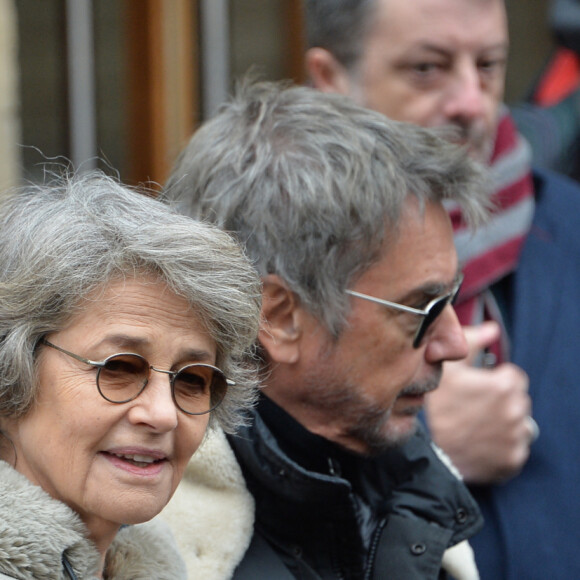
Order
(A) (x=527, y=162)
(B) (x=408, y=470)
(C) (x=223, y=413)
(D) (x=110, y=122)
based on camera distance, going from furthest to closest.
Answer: (D) (x=110, y=122) → (A) (x=527, y=162) → (B) (x=408, y=470) → (C) (x=223, y=413)

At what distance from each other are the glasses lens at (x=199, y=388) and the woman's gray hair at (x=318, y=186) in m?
0.52

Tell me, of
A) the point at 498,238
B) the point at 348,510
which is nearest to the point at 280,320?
the point at 348,510

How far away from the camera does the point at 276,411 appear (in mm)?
2406

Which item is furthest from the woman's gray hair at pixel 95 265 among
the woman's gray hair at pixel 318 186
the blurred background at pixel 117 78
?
the blurred background at pixel 117 78

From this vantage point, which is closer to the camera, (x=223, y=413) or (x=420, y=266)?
(x=223, y=413)

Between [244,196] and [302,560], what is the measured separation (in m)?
0.79

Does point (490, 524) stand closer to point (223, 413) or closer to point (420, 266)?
point (420, 266)

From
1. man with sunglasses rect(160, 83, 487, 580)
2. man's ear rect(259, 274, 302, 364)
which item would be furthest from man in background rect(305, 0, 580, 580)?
man's ear rect(259, 274, 302, 364)

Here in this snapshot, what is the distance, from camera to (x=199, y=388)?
1.87m

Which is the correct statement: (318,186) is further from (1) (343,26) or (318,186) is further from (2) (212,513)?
(1) (343,26)

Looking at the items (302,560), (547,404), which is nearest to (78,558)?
(302,560)

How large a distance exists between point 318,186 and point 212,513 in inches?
28.2

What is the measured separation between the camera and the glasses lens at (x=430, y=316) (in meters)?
2.43

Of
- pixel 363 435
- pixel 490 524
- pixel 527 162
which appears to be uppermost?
pixel 527 162
